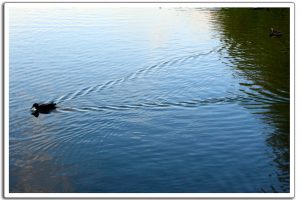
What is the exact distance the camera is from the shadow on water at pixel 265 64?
16.5 meters

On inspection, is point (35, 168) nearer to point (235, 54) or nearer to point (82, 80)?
point (82, 80)

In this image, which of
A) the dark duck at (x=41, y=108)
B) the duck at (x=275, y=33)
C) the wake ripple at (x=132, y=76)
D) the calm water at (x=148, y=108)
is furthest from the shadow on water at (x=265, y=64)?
the dark duck at (x=41, y=108)

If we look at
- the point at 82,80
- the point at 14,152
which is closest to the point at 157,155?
the point at 14,152

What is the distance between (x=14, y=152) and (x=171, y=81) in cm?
957

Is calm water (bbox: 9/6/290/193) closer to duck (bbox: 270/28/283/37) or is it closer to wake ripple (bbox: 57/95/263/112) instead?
wake ripple (bbox: 57/95/263/112)

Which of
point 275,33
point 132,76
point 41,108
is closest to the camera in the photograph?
point 41,108

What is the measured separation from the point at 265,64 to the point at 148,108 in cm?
937

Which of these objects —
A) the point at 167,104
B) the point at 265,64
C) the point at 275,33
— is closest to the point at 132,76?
the point at 167,104

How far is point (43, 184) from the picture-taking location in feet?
46.5

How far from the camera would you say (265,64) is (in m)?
26.2

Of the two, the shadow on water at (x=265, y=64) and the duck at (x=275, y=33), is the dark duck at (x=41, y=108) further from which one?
the duck at (x=275, y=33)

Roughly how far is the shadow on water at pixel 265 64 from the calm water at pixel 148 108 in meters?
0.07

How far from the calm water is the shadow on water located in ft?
0.23

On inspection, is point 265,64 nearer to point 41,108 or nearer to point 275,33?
point 275,33
